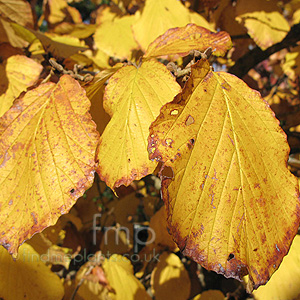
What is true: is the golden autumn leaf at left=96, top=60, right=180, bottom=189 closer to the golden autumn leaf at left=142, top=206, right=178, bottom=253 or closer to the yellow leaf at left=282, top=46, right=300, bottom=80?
the golden autumn leaf at left=142, top=206, right=178, bottom=253

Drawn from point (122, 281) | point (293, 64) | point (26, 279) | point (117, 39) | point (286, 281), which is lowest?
point (122, 281)

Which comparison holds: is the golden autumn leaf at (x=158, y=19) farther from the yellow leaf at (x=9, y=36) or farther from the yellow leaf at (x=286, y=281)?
the yellow leaf at (x=286, y=281)

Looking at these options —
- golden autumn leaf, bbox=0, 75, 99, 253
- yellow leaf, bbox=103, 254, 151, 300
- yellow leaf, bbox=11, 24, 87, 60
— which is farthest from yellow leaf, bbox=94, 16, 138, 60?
yellow leaf, bbox=103, 254, 151, 300

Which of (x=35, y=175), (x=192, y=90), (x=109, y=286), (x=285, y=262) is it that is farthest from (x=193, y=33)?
(x=109, y=286)

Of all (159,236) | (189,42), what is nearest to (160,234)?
(159,236)

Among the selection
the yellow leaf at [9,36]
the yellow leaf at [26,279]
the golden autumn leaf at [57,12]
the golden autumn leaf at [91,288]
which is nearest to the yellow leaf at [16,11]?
the yellow leaf at [9,36]

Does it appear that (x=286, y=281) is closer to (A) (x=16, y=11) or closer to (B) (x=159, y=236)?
(B) (x=159, y=236)
